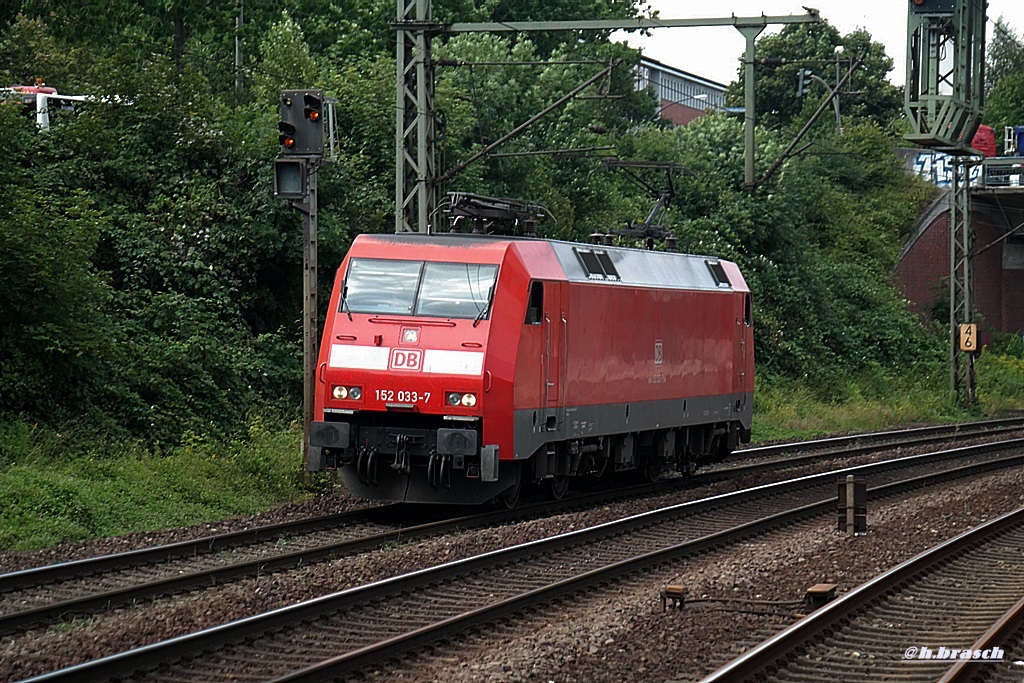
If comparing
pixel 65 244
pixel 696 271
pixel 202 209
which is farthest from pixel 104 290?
pixel 696 271

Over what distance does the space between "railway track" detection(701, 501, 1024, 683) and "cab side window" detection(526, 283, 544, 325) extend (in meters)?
5.02

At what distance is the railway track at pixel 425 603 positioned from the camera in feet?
28.9

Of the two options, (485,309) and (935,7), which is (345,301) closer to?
(485,309)

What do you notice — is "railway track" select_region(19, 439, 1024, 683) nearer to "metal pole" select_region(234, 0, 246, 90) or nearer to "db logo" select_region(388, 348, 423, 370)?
"db logo" select_region(388, 348, 423, 370)

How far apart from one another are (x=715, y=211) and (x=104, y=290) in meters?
26.5

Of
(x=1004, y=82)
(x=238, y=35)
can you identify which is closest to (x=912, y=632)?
(x=238, y=35)

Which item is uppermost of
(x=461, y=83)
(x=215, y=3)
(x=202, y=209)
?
(x=215, y=3)

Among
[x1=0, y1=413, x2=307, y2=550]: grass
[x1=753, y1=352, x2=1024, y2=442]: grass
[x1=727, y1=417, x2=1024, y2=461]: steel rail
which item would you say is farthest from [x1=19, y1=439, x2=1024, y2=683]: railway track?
[x1=753, y1=352, x2=1024, y2=442]: grass

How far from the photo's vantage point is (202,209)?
24.0 meters

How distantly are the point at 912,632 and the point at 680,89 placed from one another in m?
98.7

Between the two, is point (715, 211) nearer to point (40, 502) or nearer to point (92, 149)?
point (92, 149)

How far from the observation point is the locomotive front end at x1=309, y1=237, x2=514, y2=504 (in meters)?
15.4

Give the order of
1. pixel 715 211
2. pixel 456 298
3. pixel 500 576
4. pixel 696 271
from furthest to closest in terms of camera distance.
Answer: pixel 715 211 → pixel 696 271 → pixel 456 298 → pixel 500 576

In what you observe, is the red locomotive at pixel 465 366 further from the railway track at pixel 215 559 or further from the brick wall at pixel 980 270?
the brick wall at pixel 980 270
